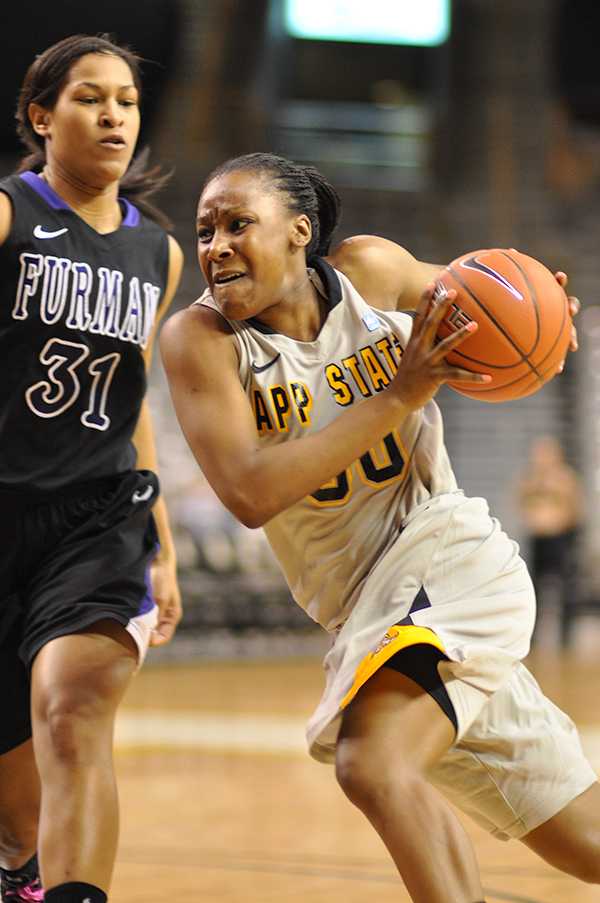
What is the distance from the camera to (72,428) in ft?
10.1

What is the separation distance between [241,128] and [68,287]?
11097 millimetres

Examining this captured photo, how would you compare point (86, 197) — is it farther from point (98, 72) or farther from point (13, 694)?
point (13, 694)

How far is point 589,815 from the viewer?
9.20ft

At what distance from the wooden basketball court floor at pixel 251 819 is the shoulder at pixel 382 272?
69.7 inches

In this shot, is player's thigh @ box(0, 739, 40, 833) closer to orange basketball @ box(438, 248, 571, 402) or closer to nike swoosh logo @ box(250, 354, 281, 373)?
nike swoosh logo @ box(250, 354, 281, 373)

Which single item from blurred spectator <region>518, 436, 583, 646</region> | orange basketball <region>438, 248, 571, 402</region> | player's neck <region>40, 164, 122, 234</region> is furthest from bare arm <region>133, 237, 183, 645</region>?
blurred spectator <region>518, 436, 583, 646</region>

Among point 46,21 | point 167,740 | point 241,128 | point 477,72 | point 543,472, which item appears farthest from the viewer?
point 477,72

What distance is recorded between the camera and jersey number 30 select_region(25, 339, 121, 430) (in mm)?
3025

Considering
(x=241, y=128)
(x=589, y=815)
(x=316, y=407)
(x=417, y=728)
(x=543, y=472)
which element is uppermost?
(x=316, y=407)

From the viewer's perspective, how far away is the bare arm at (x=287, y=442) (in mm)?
2553

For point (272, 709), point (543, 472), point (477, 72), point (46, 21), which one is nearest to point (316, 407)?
point (272, 709)

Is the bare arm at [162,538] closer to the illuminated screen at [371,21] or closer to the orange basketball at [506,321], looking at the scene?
the orange basketball at [506,321]

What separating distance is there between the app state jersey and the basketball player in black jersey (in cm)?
41

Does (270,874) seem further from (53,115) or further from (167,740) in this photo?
(167,740)
